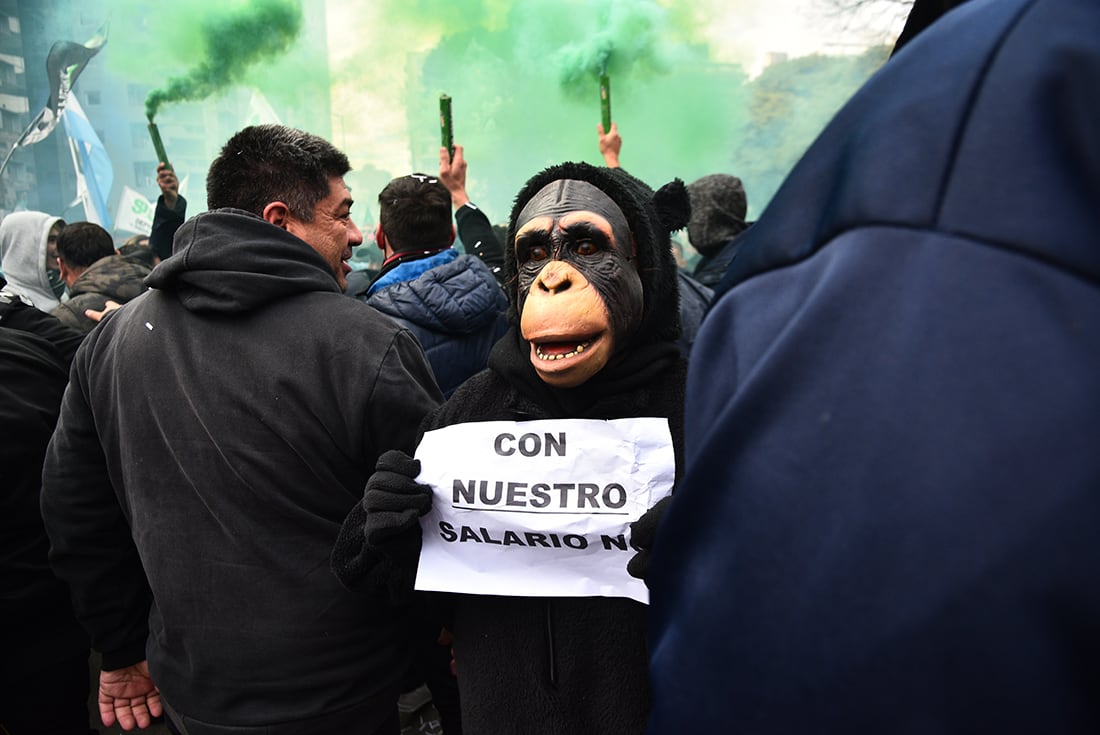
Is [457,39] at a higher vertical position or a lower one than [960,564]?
higher

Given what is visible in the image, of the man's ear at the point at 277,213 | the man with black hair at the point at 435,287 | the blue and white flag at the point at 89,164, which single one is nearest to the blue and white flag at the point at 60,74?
the blue and white flag at the point at 89,164

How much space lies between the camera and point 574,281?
147 cm

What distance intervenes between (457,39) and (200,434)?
28.6 feet

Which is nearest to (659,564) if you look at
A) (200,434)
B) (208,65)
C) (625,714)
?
(625,714)

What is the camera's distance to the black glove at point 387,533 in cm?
146

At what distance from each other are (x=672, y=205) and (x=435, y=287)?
53.2 inches

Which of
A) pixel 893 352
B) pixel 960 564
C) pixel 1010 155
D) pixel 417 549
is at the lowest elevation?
pixel 417 549

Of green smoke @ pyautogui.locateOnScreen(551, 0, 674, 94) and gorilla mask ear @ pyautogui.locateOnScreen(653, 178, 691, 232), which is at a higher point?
green smoke @ pyautogui.locateOnScreen(551, 0, 674, 94)

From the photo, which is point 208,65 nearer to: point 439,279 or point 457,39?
point 457,39

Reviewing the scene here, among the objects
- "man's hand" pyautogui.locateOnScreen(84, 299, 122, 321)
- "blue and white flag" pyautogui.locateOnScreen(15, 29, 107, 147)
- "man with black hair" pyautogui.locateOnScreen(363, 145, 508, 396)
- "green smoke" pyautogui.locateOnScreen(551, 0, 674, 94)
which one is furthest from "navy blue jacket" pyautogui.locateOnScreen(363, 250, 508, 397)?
"blue and white flag" pyautogui.locateOnScreen(15, 29, 107, 147)

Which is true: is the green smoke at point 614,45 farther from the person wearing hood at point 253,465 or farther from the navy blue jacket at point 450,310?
the person wearing hood at point 253,465

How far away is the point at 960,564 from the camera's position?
449 mm

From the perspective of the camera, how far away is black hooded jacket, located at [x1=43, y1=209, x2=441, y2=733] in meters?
1.83

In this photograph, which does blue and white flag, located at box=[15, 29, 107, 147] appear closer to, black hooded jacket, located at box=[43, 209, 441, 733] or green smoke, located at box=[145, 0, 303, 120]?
green smoke, located at box=[145, 0, 303, 120]
